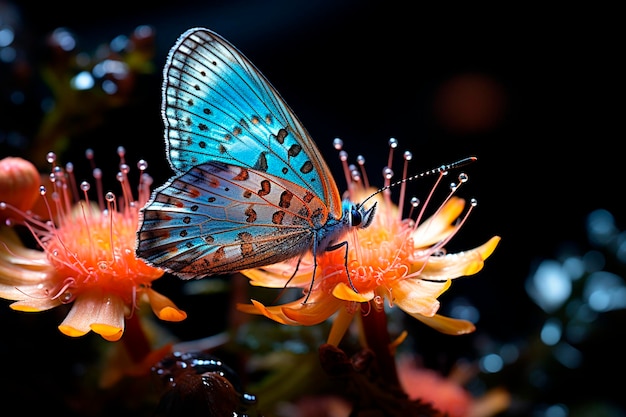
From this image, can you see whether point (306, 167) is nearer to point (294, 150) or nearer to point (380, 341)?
point (294, 150)

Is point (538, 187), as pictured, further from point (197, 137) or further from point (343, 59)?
point (197, 137)

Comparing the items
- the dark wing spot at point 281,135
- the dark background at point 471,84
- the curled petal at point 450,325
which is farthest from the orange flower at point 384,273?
the dark background at point 471,84

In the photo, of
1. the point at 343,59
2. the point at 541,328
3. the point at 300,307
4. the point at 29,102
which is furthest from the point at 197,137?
the point at 343,59

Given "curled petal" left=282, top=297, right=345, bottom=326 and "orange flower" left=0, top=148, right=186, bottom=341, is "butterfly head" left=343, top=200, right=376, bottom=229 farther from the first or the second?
"orange flower" left=0, top=148, right=186, bottom=341

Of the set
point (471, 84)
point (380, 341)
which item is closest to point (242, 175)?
point (380, 341)

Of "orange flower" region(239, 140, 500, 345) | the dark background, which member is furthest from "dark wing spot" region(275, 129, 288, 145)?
the dark background

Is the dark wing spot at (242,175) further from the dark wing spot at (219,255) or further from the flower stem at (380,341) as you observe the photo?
the flower stem at (380,341)
